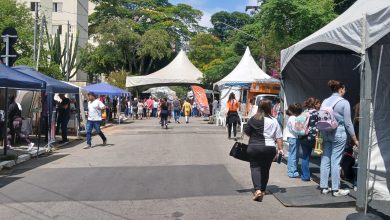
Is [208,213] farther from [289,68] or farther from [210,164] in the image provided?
[289,68]

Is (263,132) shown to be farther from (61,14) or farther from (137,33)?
(61,14)

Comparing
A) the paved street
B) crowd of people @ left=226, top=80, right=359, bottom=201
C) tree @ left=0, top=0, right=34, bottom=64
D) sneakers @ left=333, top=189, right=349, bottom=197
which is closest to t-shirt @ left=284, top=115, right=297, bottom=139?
the paved street

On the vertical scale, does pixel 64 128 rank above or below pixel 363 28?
below

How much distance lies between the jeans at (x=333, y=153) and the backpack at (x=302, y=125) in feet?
4.14

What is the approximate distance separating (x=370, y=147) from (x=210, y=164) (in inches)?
222

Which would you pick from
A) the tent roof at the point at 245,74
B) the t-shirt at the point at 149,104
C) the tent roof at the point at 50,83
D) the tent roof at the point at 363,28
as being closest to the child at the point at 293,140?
the tent roof at the point at 363,28

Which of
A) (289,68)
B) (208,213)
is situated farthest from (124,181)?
(289,68)

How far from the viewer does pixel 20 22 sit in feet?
142

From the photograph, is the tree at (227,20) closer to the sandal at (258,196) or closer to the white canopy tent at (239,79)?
the white canopy tent at (239,79)

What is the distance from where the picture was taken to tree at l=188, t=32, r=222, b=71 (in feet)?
218

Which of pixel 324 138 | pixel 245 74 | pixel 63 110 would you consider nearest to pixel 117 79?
pixel 245 74

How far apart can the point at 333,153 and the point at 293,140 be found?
2.16 metres

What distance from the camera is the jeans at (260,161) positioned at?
8.31 m

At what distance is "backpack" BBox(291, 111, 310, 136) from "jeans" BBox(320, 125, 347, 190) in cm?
126
